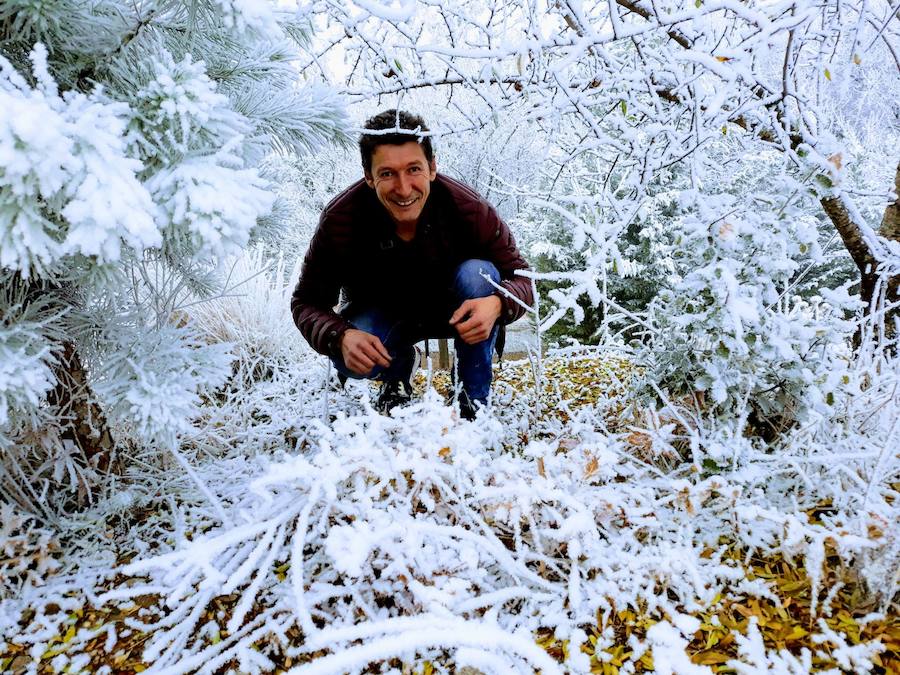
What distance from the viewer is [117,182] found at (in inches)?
30.2

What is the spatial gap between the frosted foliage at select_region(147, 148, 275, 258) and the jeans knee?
117 cm

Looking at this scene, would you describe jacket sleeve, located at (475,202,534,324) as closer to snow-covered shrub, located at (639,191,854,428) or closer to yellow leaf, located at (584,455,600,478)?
snow-covered shrub, located at (639,191,854,428)

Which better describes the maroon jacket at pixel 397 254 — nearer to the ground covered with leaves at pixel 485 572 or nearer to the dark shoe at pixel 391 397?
the dark shoe at pixel 391 397

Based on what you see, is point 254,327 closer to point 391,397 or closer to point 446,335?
point 391,397

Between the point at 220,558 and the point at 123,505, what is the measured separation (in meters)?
0.43

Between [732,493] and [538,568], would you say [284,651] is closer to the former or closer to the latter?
[538,568]

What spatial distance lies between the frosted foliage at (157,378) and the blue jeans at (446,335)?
727 millimetres

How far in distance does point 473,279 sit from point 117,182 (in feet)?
4.57

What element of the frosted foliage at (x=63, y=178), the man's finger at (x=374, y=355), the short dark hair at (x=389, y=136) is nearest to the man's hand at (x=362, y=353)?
the man's finger at (x=374, y=355)

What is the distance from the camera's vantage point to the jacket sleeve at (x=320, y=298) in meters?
1.95

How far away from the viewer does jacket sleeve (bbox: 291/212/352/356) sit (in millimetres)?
1949

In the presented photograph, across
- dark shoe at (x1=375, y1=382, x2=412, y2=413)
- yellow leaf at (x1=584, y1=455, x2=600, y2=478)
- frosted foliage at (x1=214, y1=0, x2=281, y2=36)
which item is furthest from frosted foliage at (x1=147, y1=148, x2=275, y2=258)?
dark shoe at (x1=375, y1=382, x2=412, y2=413)

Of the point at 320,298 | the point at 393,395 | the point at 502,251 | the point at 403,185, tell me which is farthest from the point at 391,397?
the point at 403,185

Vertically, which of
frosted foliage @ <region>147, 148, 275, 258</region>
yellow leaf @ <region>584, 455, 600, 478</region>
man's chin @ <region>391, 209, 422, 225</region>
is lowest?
yellow leaf @ <region>584, 455, 600, 478</region>
